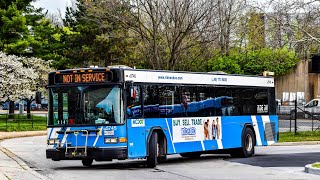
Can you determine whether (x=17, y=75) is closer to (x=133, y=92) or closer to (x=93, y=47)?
(x=93, y=47)

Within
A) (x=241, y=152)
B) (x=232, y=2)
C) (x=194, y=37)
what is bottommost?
(x=241, y=152)

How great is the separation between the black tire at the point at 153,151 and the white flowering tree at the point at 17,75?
3623 cm

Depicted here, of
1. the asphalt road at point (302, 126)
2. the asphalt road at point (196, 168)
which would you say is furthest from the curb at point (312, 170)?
the asphalt road at point (302, 126)

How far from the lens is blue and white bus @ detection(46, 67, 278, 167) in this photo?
1873 centimetres

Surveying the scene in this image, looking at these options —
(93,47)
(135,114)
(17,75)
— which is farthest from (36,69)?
(135,114)

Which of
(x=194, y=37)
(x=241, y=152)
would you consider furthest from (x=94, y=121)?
(x=194, y=37)

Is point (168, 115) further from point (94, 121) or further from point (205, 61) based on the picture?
point (205, 61)

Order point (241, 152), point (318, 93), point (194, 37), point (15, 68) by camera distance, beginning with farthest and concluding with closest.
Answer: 1. point (318, 93)
2. point (15, 68)
3. point (194, 37)
4. point (241, 152)

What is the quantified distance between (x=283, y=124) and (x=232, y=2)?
13722 millimetres

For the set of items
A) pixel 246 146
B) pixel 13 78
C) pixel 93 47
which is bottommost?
pixel 246 146

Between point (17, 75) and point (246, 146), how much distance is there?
37.3 m

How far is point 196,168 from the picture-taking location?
20.0 m

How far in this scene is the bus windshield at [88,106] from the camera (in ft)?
61.6

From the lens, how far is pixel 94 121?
18.8 meters
